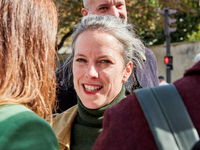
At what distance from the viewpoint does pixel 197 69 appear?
882mm

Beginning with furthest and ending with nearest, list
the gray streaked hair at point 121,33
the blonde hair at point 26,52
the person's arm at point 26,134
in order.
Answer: the gray streaked hair at point 121,33, the blonde hair at point 26,52, the person's arm at point 26,134

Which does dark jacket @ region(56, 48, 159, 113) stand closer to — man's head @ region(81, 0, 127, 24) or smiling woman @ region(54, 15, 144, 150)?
smiling woman @ region(54, 15, 144, 150)

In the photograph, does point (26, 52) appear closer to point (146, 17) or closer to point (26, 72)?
point (26, 72)

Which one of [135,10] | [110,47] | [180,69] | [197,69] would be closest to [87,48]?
[110,47]

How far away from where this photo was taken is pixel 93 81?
203cm

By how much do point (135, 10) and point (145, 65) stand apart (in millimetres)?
11302

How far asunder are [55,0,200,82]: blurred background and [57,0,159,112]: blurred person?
8.28 metres

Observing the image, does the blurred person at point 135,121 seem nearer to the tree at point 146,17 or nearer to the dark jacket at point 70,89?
the dark jacket at point 70,89

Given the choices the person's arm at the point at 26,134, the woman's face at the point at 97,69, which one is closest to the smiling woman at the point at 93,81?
the woman's face at the point at 97,69

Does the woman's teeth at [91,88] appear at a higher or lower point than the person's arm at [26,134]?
lower

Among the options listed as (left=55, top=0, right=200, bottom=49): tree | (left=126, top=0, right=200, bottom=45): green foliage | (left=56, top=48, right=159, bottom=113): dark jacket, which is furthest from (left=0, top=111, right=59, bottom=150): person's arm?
(left=126, top=0, right=200, bottom=45): green foliage

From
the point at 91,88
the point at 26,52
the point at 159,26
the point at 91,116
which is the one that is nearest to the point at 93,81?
the point at 91,88

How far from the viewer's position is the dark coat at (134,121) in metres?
Result: 0.83

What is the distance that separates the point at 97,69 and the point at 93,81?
0.09 metres
